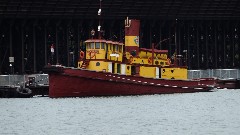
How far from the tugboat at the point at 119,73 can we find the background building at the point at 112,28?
83.9 ft

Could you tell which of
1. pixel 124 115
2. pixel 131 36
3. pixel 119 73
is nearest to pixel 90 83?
pixel 119 73

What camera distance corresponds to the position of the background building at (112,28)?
123 m

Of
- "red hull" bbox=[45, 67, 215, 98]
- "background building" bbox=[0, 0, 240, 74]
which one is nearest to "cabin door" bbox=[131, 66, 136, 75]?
"red hull" bbox=[45, 67, 215, 98]

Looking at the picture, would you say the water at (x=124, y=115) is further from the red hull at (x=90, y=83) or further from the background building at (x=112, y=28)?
the background building at (x=112, y=28)

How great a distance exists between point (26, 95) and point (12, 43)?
96.0 feet

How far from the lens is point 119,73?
93.2 m

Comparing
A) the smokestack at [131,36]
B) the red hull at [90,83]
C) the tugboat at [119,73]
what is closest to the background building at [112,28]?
the smokestack at [131,36]

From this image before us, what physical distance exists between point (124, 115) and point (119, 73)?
889 inches

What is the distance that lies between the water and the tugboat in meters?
1.37

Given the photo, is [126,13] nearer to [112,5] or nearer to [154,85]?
[112,5]

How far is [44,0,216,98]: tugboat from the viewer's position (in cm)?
8994

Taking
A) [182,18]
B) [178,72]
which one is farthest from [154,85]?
[182,18]

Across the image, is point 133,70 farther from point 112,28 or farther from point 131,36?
point 112,28

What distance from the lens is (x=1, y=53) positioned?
411ft
